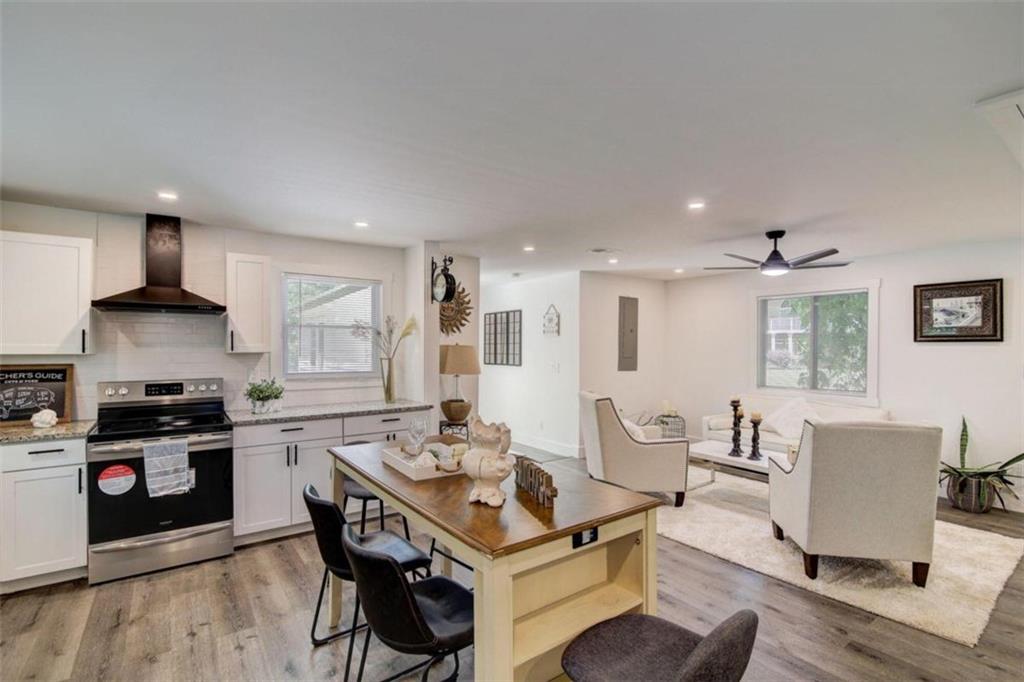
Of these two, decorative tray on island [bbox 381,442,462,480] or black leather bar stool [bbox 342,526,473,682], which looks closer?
black leather bar stool [bbox 342,526,473,682]

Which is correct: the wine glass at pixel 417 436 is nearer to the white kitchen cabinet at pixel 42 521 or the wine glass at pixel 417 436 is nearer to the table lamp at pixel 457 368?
the white kitchen cabinet at pixel 42 521

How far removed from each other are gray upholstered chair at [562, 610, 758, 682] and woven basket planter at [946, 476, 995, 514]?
15.5ft

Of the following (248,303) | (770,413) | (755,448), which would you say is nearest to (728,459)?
(755,448)

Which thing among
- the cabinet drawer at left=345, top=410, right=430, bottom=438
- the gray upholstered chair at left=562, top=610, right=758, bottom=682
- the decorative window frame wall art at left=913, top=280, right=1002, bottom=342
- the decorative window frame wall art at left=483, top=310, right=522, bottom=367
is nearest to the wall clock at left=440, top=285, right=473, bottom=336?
the cabinet drawer at left=345, top=410, right=430, bottom=438

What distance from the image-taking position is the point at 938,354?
16.2 feet

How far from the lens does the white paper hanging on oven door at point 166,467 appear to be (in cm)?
323

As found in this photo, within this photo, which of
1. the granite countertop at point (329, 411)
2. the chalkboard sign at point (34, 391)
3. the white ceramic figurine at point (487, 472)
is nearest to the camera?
the white ceramic figurine at point (487, 472)

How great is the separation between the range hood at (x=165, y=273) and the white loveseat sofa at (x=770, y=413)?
5.39 meters

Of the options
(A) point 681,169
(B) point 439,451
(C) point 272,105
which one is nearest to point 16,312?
(C) point 272,105

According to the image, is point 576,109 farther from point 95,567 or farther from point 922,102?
point 95,567

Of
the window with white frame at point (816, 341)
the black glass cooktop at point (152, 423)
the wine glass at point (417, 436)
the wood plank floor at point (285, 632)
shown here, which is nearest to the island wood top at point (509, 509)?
the wine glass at point (417, 436)

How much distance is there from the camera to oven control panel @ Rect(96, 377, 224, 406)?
3.63m

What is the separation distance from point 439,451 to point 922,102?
2626mm

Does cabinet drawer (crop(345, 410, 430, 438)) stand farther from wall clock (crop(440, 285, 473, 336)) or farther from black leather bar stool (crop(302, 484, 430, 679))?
black leather bar stool (crop(302, 484, 430, 679))
